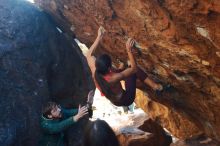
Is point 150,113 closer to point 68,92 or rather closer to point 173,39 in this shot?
point 68,92

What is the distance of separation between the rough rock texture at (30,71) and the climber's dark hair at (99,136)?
362cm

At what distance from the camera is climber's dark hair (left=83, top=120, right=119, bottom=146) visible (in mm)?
2945

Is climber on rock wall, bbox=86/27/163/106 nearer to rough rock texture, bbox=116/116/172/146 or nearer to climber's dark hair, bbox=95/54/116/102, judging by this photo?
A: climber's dark hair, bbox=95/54/116/102

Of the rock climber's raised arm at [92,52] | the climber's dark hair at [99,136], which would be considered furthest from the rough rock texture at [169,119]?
the climber's dark hair at [99,136]

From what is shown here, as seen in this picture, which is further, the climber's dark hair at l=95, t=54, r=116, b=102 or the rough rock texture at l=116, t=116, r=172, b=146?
the rough rock texture at l=116, t=116, r=172, b=146

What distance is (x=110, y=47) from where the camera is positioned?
27.7 ft

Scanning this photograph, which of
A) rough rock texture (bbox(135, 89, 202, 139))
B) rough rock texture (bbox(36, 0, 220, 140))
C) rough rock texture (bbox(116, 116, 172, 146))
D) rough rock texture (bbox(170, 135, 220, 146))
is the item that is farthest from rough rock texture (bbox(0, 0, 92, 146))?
rough rock texture (bbox(170, 135, 220, 146))

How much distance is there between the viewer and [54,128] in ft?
19.1

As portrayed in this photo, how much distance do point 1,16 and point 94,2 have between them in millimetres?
2125

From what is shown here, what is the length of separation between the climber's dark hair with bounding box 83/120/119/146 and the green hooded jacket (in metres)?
2.74

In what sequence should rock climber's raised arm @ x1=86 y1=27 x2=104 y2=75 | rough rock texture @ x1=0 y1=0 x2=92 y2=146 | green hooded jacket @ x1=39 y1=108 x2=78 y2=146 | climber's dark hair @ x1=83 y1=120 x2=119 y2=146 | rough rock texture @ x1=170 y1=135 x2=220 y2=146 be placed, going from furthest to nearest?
rough rock texture @ x1=170 y1=135 x2=220 y2=146 < rock climber's raised arm @ x1=86 y1=27 x2=104 y2=75 < rough rock texture @ x1=0 y1=0 x2=92 y2=146 < green hooded jacket @ x1=39 y1=108 x2=78 y2=146 < climber's dark hair @ x1=83 y1=120 x2=119 y2=146

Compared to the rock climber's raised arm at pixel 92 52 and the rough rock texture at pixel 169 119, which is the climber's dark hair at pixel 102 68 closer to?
the rock climber's raised arm at pixel 92 52

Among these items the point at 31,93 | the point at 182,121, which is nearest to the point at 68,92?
the point at 31,93

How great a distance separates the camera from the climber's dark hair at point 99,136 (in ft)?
9.66
